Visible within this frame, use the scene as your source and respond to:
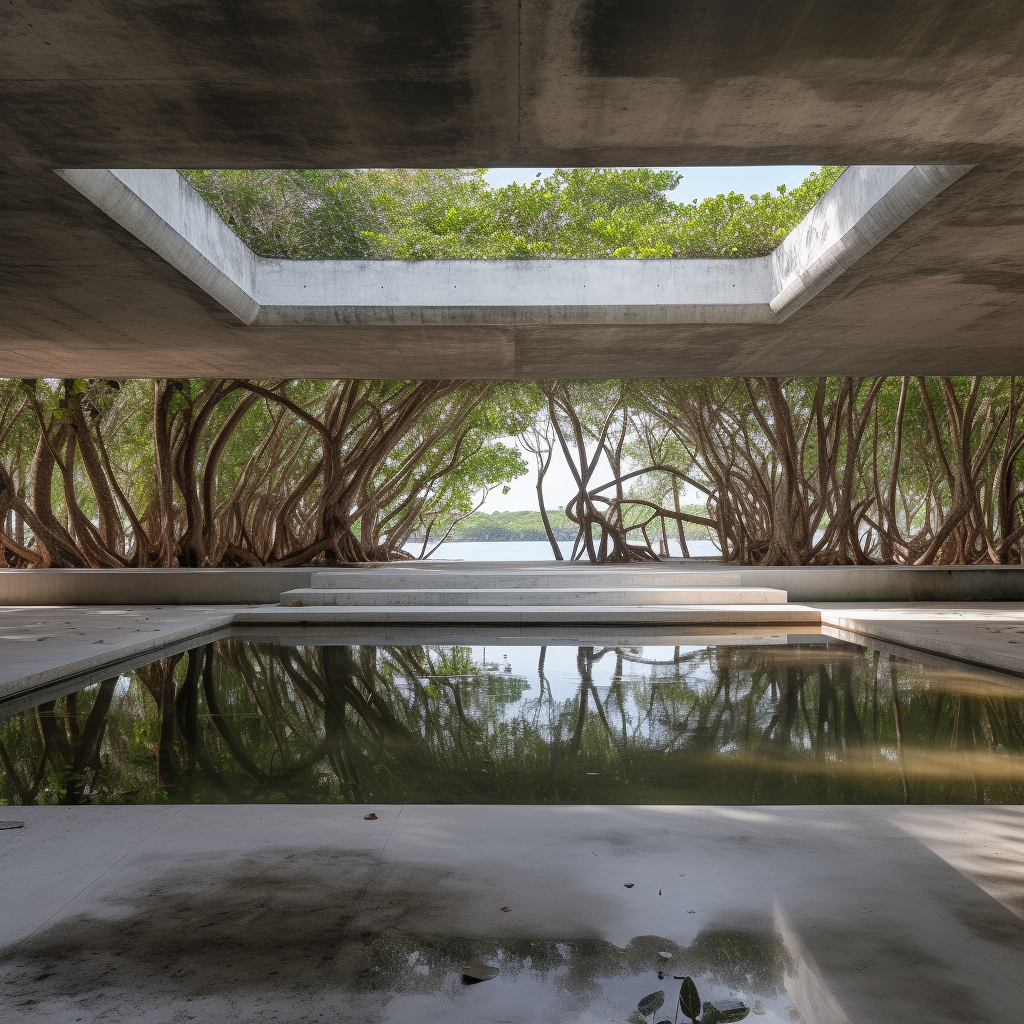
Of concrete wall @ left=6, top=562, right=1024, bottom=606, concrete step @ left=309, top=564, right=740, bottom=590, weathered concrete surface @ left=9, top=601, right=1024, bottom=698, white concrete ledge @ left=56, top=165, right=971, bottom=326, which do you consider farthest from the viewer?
concrete wall @ left=6, top=562, right=1024, bottom=606

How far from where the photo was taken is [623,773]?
3.67 m

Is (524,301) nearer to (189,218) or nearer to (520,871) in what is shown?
(189,218)

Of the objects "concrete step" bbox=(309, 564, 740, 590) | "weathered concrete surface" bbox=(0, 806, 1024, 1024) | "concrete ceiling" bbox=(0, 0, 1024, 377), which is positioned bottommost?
"weathered concrete surface" bbox=(0, 806, 1024, 1024)

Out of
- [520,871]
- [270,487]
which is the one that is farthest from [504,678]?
[270,487]

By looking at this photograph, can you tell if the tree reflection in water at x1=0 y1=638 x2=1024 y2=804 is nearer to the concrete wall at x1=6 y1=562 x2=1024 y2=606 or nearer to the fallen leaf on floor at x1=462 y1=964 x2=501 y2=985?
the fallen leaf on floor at x1=462 y1=964 x2=501 y2=985

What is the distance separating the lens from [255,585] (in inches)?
427

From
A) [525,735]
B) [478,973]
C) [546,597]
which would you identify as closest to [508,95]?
[525,735]

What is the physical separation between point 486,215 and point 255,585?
6.38 metres

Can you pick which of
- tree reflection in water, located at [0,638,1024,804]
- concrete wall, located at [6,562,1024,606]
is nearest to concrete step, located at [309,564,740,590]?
concrete wall, located at [6,562,1024,606]

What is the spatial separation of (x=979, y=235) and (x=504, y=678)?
4.19 meters

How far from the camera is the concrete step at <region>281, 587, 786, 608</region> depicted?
30.8 ft

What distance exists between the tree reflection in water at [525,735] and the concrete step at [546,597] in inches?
118

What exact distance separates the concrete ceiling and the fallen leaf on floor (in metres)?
3.13

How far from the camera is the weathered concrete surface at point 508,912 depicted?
1798 mm
